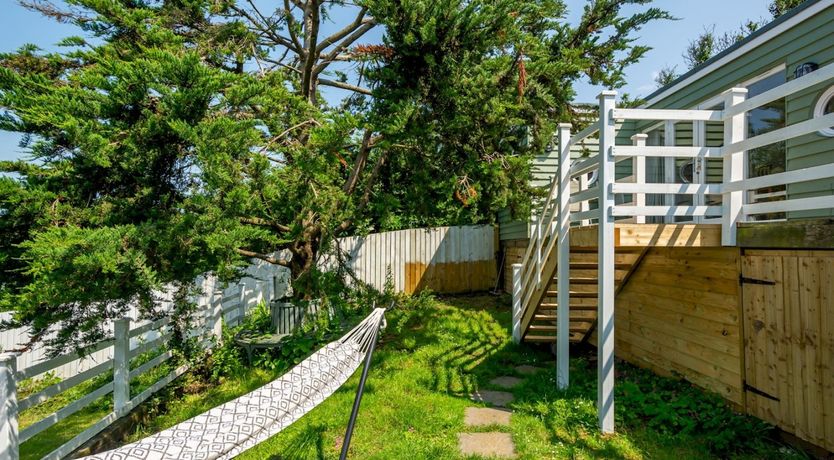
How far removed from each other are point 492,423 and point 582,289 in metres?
2.49

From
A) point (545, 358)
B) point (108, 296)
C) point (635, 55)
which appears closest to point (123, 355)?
point (108, 296)

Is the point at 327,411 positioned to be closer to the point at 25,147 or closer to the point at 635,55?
the point at 25,147

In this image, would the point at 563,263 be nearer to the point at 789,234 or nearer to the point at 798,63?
the point at 789,234

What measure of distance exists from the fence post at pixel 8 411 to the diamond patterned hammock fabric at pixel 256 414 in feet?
3.21

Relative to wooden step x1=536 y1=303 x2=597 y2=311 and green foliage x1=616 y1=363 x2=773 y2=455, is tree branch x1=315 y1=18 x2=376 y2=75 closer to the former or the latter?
wooden step x1=536 y1=303 x2=597 y2=311

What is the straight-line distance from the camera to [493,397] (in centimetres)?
384

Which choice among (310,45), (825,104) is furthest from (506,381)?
(310,45)

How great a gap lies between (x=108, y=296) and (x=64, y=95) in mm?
1323

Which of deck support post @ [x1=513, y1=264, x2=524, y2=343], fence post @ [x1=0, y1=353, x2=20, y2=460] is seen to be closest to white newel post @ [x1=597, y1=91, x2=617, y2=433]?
deck support post @ [x1=513, y1=264, x2=524, y2=343]

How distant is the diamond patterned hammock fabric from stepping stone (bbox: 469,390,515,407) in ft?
5.41

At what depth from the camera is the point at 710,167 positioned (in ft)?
20.2

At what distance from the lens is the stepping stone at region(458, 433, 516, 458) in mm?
2785

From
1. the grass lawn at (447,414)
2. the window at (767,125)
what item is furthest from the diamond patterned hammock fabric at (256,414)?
the window at (767,125)

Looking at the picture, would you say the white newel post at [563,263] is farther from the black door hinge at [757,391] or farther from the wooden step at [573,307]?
the black door hinge at [757,391]
